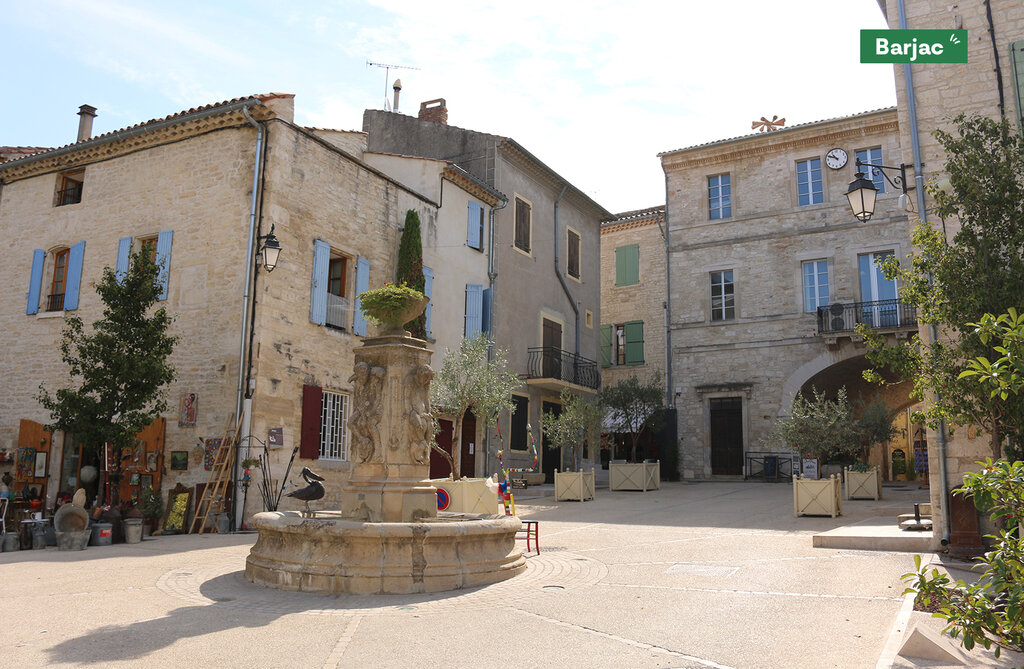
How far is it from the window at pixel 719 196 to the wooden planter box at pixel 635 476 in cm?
847

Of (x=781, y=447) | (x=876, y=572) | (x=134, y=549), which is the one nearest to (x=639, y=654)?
(x=876, y=572)

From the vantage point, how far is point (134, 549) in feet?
31.6

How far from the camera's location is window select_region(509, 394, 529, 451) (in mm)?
20375

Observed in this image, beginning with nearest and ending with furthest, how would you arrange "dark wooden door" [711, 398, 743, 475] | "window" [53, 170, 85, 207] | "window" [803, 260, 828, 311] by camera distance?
1. "window" [53, 170, 85, 207]
2. "window" [803, 260, 828, 311]
3. "dark wooden door" [711, 398, 743, 475]

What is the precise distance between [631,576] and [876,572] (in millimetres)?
2268

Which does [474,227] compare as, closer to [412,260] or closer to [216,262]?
[412,260]

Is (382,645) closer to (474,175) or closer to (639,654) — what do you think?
(639,654)

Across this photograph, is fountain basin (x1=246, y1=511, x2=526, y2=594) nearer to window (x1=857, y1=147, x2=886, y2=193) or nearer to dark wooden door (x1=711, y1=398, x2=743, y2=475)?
dark wooden door (x1=711, y1=398, x2=743, y2=475)

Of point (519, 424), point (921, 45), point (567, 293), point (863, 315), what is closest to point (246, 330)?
point (519, 424)

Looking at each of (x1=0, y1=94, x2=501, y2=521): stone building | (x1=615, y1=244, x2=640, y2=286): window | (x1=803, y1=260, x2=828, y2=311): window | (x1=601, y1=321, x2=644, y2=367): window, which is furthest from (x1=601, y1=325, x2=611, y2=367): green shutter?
(x1=0, y1=94, x2=501, y2=521): stone building

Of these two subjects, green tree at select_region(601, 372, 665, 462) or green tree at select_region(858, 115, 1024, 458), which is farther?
green tree at select_region(601, 372, 665, 462)

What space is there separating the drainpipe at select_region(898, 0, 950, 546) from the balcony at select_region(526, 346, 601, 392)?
513 inches

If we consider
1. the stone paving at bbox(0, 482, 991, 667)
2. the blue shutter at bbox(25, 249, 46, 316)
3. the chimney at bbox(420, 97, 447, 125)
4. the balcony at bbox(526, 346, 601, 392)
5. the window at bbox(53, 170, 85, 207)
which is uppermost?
the chimney at bbox(420, 97, 447, 125)

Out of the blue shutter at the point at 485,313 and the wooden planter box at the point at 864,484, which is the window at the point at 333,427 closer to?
the blue shutter at the point at 485,313
